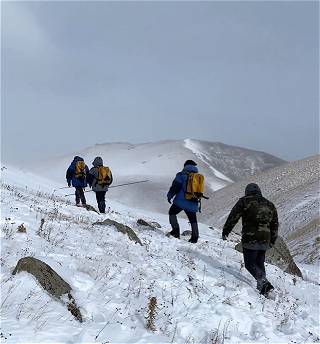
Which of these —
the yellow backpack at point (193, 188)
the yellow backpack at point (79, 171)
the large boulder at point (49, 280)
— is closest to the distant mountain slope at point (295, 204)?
the yellow backpack at point (193, 188)

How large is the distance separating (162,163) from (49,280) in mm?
110868

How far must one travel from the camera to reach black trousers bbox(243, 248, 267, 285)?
8.41m

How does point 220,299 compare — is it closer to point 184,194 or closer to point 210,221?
point 184,194

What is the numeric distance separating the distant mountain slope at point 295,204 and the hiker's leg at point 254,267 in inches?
437

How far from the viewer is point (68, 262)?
707cm

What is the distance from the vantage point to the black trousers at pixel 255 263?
8.41 meters

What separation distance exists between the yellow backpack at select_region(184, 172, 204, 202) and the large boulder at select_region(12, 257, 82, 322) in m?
6.35

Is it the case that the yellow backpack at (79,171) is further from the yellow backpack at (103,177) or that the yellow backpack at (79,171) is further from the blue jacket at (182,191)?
the blue jacket at (182,191)

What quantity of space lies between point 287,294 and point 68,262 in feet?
18.1

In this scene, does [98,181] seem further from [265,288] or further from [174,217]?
[265,288]

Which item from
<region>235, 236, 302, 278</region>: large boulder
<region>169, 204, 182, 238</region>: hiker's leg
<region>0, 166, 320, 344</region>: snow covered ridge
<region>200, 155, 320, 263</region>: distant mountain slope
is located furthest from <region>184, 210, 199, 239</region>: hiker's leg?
<region>200, 155, 320, 263</region>: distant mountain slope

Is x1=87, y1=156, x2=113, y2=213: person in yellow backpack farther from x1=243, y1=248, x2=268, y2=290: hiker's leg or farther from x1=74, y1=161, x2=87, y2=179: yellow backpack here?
x1=243, y1=248, x2=268, y2=290: hiker's leg

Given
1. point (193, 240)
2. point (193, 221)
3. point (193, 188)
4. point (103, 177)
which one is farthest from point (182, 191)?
point (103, 177)

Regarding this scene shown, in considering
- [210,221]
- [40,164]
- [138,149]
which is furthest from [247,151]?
[210,221]
